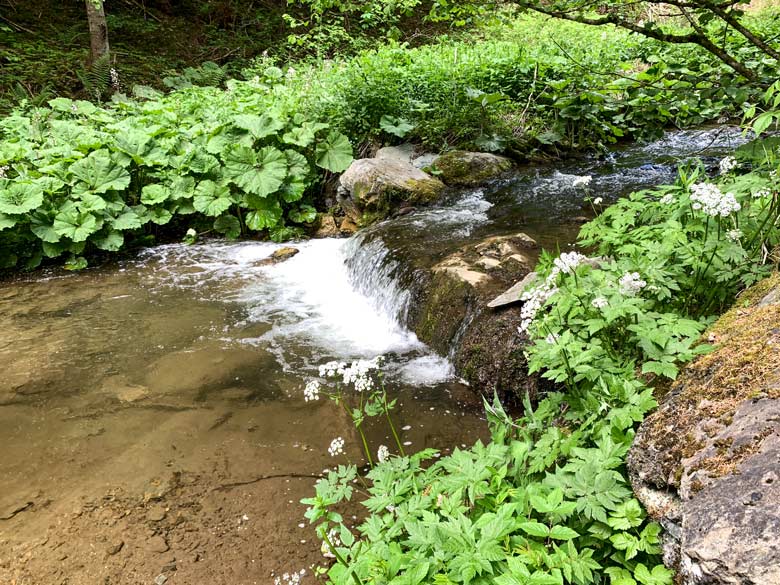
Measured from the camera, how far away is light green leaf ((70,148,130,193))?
6777 millimetres

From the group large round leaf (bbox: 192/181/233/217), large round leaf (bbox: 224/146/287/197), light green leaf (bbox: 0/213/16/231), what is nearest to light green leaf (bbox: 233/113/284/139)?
large round leaf (bbox: 224/146/287/197)

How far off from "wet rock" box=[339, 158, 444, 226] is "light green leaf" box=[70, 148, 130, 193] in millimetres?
2840

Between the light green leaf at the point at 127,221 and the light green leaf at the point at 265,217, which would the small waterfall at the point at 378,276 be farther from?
the light green leaf at the point at 127,221

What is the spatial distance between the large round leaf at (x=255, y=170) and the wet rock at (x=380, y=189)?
88cm

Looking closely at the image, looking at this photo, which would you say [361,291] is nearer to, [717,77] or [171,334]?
[171,334]

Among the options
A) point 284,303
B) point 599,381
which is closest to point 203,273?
point 284,303

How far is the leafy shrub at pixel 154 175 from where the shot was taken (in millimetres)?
6594

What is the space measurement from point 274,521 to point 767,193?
2.80 meters

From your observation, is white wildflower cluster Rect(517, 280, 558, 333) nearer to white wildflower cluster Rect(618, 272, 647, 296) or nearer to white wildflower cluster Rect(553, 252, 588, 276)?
white wildflower cluster Rect(553, 252, 588, 276)

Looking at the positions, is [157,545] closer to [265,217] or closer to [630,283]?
[630,283]

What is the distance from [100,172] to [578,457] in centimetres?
700

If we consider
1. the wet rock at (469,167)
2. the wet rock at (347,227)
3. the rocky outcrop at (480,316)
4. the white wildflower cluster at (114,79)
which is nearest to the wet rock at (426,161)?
the wet rock at (469,167)

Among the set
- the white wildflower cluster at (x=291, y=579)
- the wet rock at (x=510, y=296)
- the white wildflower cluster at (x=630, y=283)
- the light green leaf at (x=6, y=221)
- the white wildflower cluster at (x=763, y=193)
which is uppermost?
the white wildflower cluster at (x=763, y=193)

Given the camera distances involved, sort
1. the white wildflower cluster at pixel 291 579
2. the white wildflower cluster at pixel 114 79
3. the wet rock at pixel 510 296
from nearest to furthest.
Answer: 1. the white wildflower cluster at pixel 291 579
2. the wet rock at pixel 510 296
3. the white wildflower cluster at pixel 114 79
